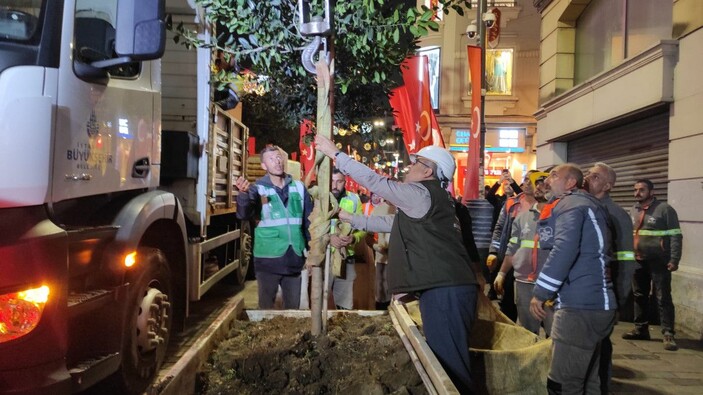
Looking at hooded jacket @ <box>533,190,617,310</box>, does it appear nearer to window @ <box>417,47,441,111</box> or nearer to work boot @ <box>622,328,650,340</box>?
work boot @ <box>622,328,650,340</box>

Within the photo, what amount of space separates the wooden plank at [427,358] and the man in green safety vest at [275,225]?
118 centimetres

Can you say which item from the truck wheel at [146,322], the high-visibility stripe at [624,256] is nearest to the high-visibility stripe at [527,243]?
the high-visibility stripe at [624,256]

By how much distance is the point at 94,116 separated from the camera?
135 inches

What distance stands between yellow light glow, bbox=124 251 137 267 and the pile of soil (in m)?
0.82

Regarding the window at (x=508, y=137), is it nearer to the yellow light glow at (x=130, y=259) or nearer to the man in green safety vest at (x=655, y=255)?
the man in green safety vest at (x=655, y=255)

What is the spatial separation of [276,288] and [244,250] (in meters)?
4.21

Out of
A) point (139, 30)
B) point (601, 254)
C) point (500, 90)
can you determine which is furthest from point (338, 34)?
point (500, 90)

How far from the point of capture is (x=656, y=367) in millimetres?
5730

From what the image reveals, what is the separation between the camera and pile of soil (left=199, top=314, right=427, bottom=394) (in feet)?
11.2

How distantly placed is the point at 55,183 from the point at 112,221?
2.33ft

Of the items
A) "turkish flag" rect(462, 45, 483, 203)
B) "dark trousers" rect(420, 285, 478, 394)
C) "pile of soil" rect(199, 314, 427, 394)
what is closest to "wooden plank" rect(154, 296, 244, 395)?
"pile of soil" rect(199, 314, 427, 394)

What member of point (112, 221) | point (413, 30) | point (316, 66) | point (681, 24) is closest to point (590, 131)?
point (681, 24)

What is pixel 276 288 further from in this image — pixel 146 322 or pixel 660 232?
pixel 660 232

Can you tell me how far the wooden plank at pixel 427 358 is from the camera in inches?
107
